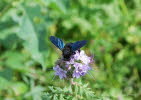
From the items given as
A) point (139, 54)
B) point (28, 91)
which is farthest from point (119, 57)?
point (28, 91)

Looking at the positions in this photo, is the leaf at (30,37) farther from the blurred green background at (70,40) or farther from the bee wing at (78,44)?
the bee wing at (78,44)

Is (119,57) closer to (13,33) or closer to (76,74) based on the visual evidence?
(13,33)

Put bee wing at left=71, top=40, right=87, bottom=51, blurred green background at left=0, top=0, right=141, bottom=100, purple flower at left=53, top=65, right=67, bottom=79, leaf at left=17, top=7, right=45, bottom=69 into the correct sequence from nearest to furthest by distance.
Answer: bee wing at left=71, top=40, right=87, bottom=51 → purple flower at left=53, top=65, right=67, bottom=79 → leaf at left=17, top=7, right=45, bottom=69 → blurred green background at left=0, top=0, right=141, bottom=100

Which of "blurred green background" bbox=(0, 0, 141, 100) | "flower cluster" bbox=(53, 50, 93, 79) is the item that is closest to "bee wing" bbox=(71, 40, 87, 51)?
"flower cluster" bbox=(53, 50, 93, 79)

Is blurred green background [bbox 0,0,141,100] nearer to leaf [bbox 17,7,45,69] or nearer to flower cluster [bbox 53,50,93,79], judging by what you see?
leaf [bbox 17,7,45,69]

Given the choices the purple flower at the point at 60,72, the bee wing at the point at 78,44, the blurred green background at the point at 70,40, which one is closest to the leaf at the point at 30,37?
the blurred green background at the point at 70,40

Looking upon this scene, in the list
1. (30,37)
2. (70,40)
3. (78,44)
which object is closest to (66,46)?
(78,44)
